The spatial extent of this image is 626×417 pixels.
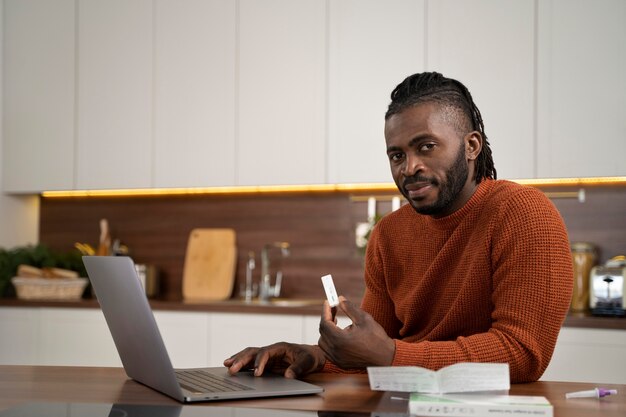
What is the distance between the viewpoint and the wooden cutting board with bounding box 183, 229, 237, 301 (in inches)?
162

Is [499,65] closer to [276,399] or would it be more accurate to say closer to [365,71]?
[365,71]

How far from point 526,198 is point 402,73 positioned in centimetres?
206

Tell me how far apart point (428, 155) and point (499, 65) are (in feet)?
6.36

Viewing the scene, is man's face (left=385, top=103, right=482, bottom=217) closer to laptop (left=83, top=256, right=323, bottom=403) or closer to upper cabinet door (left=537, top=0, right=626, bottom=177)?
laptop (left=83, top=256, right=323, bottom=403)

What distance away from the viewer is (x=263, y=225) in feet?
13.8

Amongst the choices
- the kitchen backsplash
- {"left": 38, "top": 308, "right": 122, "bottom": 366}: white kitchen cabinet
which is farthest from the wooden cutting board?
{"left": 38, "top": 308, "right": 122, "bottom": 366}: white kitchen cabinet

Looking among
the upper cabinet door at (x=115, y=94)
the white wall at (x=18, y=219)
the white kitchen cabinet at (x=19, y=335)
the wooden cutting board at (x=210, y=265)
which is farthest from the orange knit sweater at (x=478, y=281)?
the white wall at (x=18, y=219)

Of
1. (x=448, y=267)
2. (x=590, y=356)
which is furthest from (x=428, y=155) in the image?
(x=590, y=356)

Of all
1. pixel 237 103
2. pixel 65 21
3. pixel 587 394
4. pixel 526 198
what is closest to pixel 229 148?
pixel 237 103

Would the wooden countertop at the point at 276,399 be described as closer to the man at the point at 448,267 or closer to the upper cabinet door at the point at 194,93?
the man at the point at 448,267

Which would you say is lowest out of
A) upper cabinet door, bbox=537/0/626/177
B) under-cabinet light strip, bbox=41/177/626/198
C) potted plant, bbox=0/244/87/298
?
potted plant, bbox=0/244/87/298

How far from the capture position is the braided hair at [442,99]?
5.87ft

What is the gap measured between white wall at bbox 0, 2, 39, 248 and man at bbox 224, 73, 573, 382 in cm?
284

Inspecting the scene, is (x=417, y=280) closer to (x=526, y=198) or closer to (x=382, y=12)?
(x=526, y=198)
